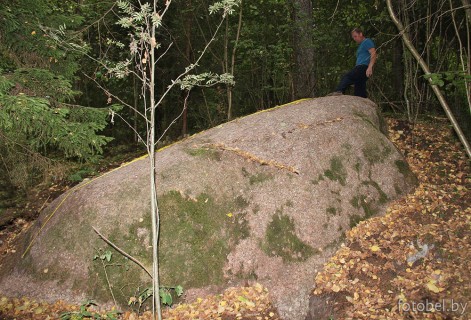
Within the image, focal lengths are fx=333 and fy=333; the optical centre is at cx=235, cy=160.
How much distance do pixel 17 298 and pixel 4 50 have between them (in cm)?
375

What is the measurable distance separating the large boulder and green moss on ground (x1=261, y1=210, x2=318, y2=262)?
0.05 ft

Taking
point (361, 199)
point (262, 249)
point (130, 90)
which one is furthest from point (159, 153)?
point (130, 90)

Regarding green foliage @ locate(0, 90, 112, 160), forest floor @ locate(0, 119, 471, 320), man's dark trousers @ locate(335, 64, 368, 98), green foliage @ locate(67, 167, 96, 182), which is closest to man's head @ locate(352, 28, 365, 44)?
man's dark trousers @ locate(335, 64, 368, 98)

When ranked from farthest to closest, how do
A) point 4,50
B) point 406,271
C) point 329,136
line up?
point 329,136 → point 4,50 → point 406,271

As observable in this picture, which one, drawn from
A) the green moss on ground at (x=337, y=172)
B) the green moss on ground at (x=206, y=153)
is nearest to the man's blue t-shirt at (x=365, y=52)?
the green moss on ground at (x=337, y=172)

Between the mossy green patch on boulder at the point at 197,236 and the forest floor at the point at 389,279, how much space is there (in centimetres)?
35

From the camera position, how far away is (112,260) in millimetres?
4559

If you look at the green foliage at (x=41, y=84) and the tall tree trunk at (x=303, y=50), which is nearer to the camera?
the green foliage at (x=41, y=84)

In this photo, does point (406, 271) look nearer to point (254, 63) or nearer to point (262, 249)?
point (262, 249)

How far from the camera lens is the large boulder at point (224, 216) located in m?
4.49

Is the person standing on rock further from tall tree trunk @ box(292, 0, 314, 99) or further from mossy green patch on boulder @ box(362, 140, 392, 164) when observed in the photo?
mossy green patch on boulder @ box(362, 140, 392, 164)

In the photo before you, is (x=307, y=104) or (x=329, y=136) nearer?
(x=329, y=136)

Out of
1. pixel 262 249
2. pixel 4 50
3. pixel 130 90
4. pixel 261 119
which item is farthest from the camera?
pixel 130 90

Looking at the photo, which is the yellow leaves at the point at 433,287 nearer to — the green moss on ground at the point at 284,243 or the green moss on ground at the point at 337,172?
the green moss on ground at the point at 284,243
